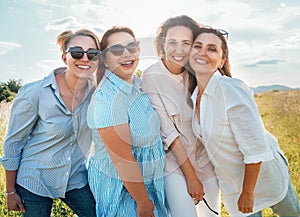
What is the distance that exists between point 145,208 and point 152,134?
1.50ft

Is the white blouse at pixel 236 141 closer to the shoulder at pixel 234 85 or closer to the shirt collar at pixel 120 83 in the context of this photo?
the shoulder at pixel 234 85

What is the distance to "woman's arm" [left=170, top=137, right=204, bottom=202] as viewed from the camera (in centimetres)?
275

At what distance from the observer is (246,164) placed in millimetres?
2623

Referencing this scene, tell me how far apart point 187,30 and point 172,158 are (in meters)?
0.83

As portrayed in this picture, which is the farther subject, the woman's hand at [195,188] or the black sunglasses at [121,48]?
the woman's hand at [195,188]

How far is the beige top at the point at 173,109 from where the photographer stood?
107 inches

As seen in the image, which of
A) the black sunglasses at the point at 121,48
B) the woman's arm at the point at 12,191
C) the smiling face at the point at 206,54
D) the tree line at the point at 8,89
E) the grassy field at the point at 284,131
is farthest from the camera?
the tree line at the point at 8,89

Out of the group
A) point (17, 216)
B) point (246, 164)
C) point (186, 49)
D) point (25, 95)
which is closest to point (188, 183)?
point (246, 164)

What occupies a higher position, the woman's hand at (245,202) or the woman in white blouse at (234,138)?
the woman in white blouse at (234,138)

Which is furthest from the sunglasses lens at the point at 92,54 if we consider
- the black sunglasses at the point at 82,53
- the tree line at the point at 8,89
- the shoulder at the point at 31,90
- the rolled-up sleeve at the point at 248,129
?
the tree line at the point at 8,89

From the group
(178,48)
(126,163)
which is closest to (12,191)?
(126,163)

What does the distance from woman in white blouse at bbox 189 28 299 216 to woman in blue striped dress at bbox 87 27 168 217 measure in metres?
0.34

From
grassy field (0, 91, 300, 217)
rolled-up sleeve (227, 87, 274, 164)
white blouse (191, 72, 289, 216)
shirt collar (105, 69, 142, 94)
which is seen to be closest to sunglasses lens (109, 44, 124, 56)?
shirt collar (105, 69, 142, 94)

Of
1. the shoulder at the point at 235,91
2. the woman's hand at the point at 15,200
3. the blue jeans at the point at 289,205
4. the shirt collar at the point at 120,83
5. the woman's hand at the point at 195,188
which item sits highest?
the shirt collar at the point at 120,83
